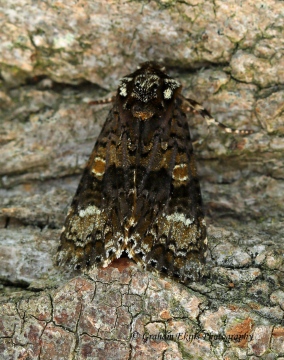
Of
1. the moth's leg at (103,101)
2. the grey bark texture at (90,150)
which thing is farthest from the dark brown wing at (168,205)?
the moth's leg at (103,101)

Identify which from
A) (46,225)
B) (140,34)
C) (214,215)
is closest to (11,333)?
(46,225)

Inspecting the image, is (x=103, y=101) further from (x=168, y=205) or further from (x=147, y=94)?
(x=168, y=205)

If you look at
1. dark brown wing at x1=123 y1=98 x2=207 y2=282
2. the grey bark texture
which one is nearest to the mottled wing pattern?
dark brown wing at x1=123 y1=98 x2=207 y2=282

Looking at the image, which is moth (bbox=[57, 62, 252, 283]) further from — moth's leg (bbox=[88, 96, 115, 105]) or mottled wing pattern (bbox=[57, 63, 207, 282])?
moth's leg (bbox=[88, 96, 115, 105])

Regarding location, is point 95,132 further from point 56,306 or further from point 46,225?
point 56,306

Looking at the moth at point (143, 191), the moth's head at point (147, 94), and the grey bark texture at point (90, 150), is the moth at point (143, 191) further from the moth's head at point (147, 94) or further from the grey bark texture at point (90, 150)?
the grey bark texture at point (90, 150)

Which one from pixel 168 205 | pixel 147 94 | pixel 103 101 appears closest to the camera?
pixel 168 205

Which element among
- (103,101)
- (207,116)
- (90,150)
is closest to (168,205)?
(207,116)
